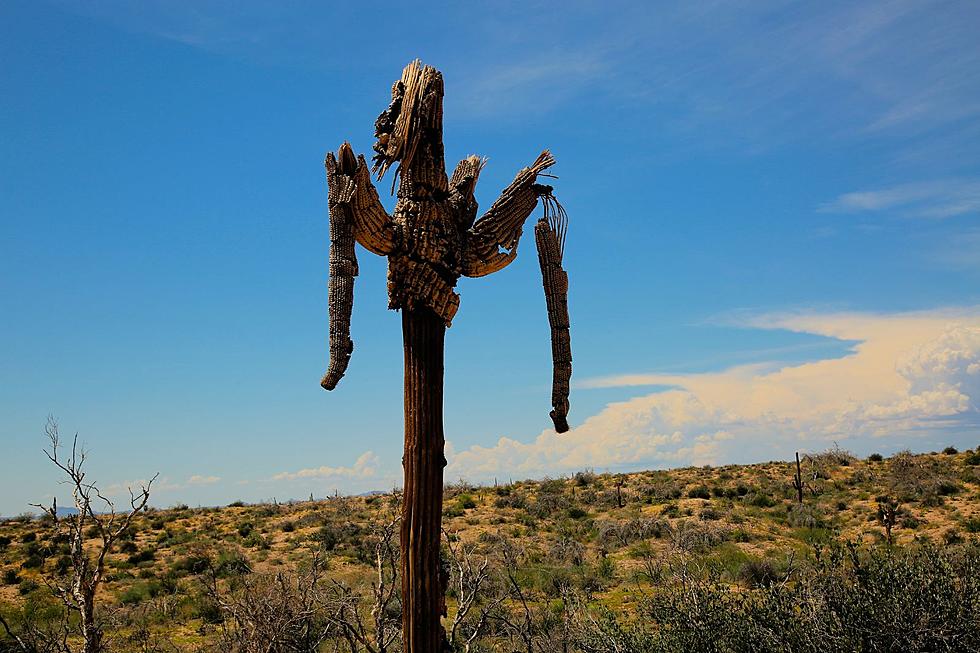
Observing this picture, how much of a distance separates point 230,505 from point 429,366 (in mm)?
37700

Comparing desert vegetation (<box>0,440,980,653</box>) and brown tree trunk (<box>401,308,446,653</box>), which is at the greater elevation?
brown tree trunk (<box>401,308,446,653</box>)

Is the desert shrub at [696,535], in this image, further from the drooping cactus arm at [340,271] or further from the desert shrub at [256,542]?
the drooping cactus arm at [340,271]

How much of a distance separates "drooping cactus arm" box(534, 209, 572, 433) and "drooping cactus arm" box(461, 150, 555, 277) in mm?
248

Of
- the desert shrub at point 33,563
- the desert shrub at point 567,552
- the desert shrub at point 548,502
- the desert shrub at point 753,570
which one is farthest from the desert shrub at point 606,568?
the desert shrub at point 33,563

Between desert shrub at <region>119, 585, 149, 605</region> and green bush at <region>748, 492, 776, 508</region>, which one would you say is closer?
desert shrub at <region>119, 585, 149, 605</region>

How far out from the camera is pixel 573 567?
20.1 metres

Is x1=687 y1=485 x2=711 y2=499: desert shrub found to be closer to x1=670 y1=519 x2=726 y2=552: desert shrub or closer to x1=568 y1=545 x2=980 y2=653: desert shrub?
x1=670 y1=519 x2=726 y2=552: desert shrub

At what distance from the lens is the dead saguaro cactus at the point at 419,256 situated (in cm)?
529

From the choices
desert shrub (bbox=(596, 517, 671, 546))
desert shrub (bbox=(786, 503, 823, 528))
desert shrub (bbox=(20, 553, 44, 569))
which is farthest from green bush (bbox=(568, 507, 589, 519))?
desert shrub (bbox=(20, 553, 44, 569))

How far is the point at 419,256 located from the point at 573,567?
16.1 metres

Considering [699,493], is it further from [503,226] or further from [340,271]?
[340,271]

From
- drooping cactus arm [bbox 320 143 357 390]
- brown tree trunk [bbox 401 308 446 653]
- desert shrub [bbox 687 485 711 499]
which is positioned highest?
drooping cactus arm [bbox 320 143 357 390]

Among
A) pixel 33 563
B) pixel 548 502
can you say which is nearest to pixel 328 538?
pixel 33 563

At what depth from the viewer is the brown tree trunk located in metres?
5.41
